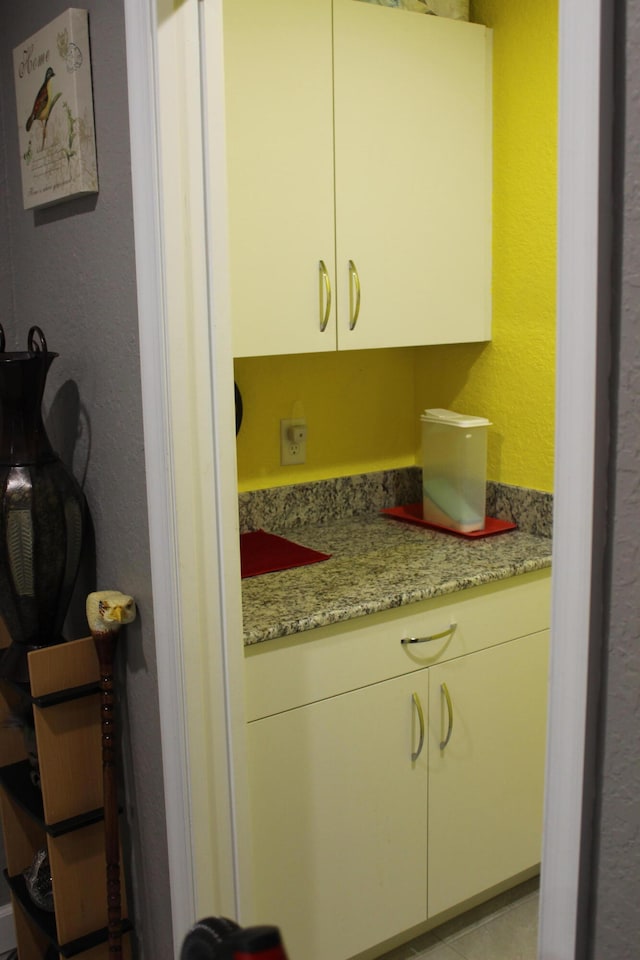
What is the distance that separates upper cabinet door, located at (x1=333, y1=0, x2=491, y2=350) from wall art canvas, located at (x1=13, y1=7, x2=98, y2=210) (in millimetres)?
662

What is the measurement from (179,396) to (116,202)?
34cm

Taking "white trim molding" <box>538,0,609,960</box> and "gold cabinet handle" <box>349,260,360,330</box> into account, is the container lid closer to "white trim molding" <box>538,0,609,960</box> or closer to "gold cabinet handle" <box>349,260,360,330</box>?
"gold cabinet handle" <box>349,260,360,330</box>

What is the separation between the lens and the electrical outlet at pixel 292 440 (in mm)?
2469

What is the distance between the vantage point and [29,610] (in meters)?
1.66

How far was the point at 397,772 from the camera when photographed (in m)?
2.04

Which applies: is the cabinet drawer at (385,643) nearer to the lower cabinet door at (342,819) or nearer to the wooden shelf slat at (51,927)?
the lower cabinet door at (342,819)

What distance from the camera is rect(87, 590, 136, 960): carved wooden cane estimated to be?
62.3 inches

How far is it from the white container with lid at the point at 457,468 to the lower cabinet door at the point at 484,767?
0.36 m

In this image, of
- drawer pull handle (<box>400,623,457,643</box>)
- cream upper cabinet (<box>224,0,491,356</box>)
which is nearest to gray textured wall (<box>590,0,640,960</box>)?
drawer pull handle (<box>400,623,457,643</box>)

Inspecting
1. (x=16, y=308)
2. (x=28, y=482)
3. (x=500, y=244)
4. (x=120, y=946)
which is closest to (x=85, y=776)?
(x=120, y=946)

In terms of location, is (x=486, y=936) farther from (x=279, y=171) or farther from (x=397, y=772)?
(x=279, y=171)

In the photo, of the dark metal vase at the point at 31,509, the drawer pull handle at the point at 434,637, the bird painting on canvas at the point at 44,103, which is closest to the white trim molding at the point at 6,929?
the dark metal vase at the point at 31,509

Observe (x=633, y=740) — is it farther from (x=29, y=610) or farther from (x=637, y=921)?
(x=29, y=610)

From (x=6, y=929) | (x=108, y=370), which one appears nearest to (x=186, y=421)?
(x=108, y=370)
